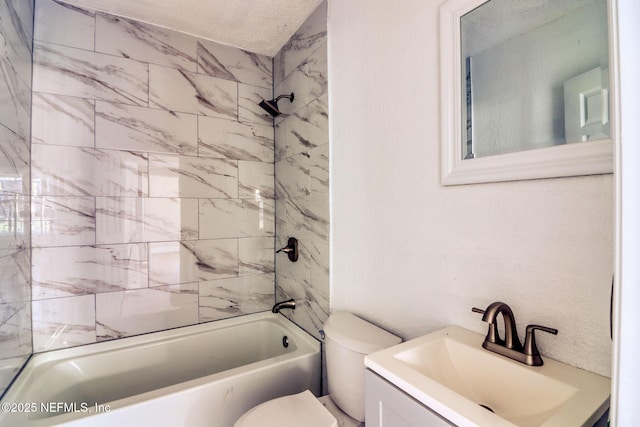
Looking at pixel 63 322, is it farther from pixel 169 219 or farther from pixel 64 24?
pixel 64 24

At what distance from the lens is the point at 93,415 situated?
121 centimetres

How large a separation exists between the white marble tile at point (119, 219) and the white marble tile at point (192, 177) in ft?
0.49

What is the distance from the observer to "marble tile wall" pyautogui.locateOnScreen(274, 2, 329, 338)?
1812mm

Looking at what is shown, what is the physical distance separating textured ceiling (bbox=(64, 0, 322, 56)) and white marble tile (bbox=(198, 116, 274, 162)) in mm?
622

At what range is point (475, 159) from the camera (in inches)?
39.2

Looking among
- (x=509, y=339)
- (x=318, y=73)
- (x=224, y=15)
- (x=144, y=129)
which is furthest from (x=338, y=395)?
(x=224, y=15)

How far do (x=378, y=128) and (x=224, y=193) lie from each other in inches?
53.7

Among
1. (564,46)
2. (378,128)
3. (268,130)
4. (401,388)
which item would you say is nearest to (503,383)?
(401,388)

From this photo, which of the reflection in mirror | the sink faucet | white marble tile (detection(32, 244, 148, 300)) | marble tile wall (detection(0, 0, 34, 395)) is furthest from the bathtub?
the reflection in mirror

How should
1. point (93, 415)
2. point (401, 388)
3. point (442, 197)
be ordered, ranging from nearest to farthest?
point (401, 388) → point (442, 197) → point (93, 415)

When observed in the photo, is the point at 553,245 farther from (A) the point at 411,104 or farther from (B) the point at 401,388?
(A) the point at 411,104

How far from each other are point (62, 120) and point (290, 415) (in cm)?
213

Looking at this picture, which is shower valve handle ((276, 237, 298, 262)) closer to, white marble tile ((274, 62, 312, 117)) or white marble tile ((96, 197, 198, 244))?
white marble tile ((96, 197, 198, 244))

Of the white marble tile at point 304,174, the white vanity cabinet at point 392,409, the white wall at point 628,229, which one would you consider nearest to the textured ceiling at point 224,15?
the white marble tile at point 304,174
